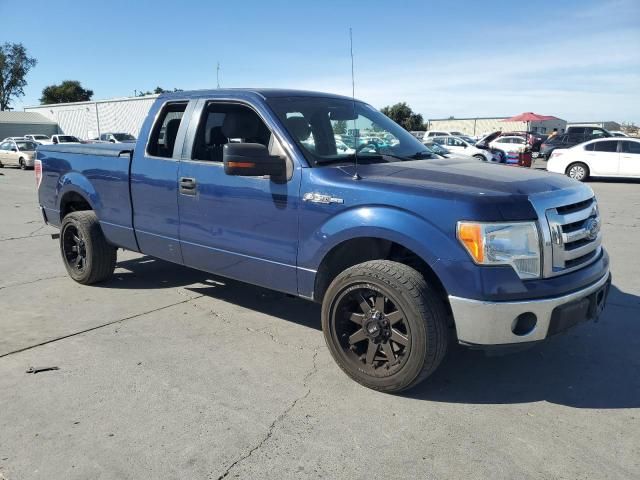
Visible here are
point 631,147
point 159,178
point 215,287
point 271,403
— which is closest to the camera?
point 271,403

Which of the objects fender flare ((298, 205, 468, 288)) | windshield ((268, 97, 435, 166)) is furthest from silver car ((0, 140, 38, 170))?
fender flare ((298, 205, 468, 288))

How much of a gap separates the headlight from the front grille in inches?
6.6

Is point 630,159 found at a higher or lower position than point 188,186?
lower

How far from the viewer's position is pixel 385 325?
336cm

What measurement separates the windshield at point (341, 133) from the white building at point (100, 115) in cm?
3688

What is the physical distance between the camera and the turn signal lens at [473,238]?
2.96 meters

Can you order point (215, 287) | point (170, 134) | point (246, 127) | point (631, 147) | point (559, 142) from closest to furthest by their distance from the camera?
point (246, 127) < point (170, 134) < point (215, 287) < point (631, 147) < point (559, 142)

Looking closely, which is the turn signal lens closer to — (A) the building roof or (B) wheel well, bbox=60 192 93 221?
(B) wheel well, bbox=60 192 93 221

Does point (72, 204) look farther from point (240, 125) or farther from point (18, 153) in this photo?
point (18, 153)

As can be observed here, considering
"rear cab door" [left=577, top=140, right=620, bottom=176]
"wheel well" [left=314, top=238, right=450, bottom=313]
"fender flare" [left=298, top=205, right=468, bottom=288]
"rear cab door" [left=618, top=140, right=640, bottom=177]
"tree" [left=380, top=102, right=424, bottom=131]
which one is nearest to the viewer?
"fender flare" [left=298, top=205, right=468, bottom=288]

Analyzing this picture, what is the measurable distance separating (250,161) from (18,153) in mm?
28602

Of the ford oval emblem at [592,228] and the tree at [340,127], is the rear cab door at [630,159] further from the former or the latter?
the tree at [340,127]

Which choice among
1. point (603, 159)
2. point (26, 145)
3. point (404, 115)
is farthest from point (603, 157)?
point (404, 115)

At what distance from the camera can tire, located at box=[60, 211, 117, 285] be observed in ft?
18.1
